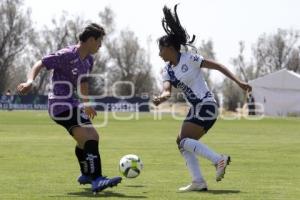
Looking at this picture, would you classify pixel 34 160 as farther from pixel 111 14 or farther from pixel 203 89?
pixel 111 14

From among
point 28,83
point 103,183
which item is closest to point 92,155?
point 103,183

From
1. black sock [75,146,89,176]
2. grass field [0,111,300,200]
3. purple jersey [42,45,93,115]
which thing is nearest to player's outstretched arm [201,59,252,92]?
grass field [0,111,300,200]

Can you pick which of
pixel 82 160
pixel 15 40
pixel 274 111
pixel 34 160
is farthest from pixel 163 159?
pixel 15 40

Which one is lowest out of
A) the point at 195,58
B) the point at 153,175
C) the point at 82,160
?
the point at 153,175

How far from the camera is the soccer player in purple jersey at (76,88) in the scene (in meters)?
9.60

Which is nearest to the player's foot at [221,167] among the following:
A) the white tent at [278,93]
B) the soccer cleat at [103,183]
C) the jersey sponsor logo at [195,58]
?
the soccer cleat at [103,183]

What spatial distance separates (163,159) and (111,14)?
8980 centimetres

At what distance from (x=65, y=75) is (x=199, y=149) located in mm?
2070

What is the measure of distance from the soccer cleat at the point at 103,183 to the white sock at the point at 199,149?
3.68 ft

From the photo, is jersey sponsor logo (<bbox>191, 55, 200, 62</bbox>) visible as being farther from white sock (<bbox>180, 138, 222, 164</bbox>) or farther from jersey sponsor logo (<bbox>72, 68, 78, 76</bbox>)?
jersey sponsor logo (<bbox>72, 68, 78, 76</bbox>)

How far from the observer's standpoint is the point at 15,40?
317ft

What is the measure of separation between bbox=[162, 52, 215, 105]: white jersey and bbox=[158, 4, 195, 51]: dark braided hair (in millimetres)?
184

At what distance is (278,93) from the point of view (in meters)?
69.4

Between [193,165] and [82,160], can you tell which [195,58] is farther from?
[82,160]
